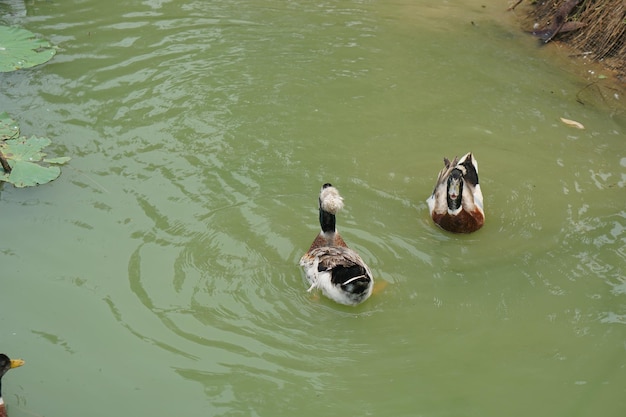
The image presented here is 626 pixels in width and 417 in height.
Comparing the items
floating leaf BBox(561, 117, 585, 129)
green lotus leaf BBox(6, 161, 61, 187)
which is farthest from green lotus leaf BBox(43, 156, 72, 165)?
floating leaf BBox(561, 117, 585, 129)

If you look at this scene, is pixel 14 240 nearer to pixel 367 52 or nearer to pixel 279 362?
pixel 279 362

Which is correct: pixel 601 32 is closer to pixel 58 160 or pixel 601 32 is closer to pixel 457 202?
pixel 457 202

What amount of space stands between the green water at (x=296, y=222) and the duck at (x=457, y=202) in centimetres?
14

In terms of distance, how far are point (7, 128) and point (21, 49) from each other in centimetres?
188

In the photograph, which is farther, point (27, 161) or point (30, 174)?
point (27, 161)

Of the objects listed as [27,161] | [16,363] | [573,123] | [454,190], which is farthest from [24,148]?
[573,123]

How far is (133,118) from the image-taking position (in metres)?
8.32

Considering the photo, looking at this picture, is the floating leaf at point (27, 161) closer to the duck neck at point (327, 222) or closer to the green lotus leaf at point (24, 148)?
the green lotus leaf at point (24, 148)

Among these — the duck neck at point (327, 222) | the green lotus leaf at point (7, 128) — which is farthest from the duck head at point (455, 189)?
the green lotus leaf at point (7, 128)

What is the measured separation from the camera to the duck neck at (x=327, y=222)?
6.29 m

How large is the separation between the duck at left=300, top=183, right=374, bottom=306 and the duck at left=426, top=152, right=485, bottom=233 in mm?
1054

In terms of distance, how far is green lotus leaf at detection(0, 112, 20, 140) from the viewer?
A: 753 centimetres

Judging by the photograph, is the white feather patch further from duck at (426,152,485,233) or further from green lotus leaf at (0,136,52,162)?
green lotus leaf at (0,136,52,162)

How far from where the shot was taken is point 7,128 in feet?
25.1
